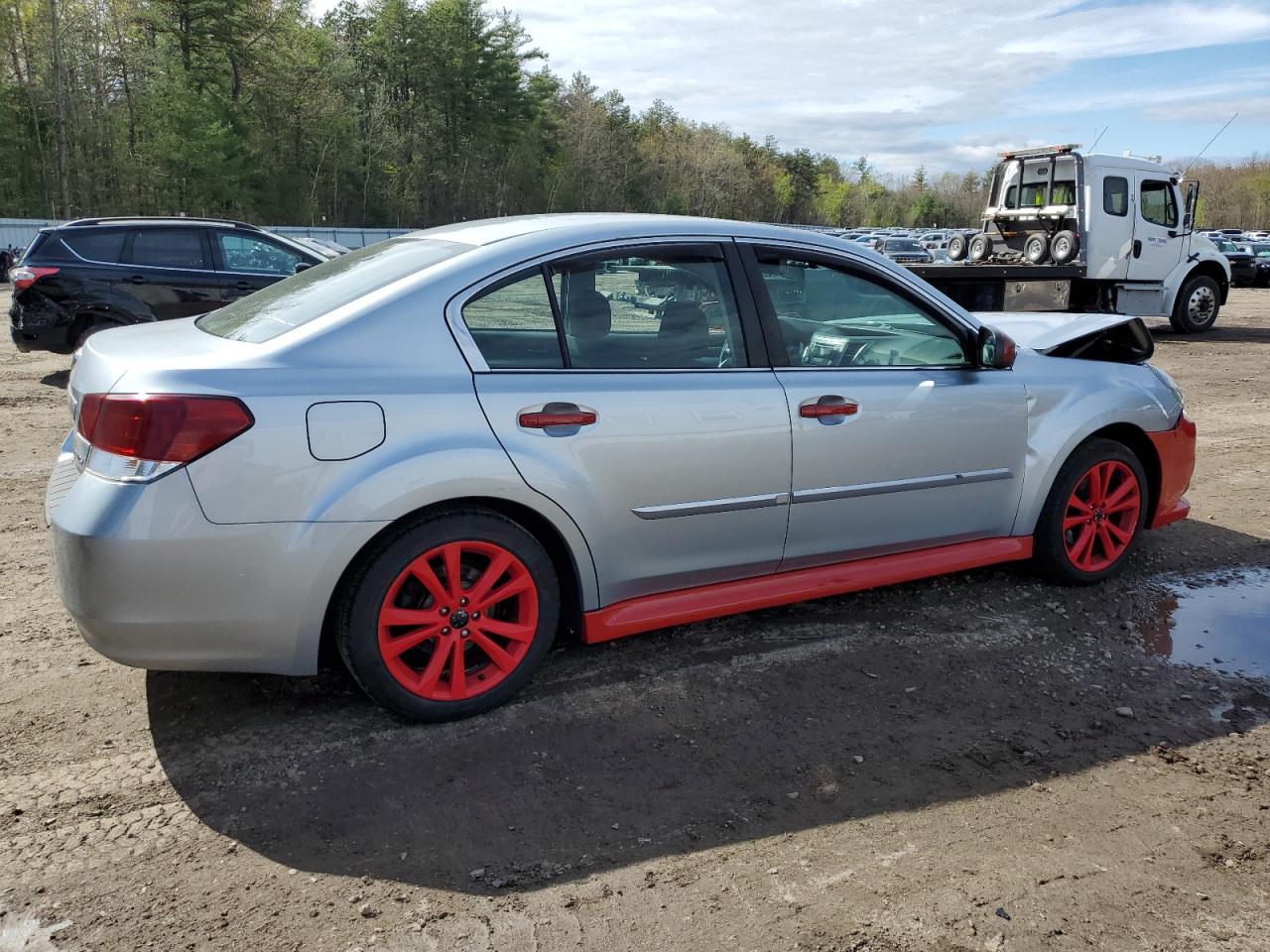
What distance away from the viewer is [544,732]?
10.7 ft

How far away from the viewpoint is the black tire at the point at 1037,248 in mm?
14539

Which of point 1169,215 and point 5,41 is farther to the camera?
point 5,41

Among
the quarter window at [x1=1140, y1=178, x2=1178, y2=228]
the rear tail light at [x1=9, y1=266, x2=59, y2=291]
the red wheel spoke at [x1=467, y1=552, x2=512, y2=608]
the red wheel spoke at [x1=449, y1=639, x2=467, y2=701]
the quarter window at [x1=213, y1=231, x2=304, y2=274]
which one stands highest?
the quarter window at [x1=1140, y1=178, x2=1178, y2=228]

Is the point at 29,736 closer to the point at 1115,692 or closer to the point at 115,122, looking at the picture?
the point at 1115,692

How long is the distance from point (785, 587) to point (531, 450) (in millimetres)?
1196

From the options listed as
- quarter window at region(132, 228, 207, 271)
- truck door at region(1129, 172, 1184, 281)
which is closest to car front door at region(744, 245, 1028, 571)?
quarter window at region(132, 228, 207, 271)

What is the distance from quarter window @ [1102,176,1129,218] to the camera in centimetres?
1456

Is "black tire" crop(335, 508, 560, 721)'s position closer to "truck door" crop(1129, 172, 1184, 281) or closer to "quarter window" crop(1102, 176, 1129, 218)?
"quarter window" crop(1102, 176, 1129, 218)

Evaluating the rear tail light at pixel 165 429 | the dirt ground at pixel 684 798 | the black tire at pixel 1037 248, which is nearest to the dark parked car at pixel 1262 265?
the black tire at pixel 1037 248

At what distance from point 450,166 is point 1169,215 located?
56423 mm

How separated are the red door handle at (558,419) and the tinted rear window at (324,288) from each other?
2.08 feet

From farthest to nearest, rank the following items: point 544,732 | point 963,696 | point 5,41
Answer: point 5,41
point 963,696
point 544,732

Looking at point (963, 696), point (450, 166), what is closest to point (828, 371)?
point (963, 696)

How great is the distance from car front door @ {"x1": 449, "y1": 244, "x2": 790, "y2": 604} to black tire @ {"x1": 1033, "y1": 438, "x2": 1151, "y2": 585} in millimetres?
1489
